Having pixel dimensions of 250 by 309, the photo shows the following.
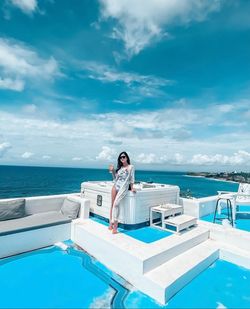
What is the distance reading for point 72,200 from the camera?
4.32 m

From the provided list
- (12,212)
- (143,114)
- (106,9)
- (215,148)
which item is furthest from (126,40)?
(215,148)

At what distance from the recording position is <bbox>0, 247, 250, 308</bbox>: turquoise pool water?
199 cm

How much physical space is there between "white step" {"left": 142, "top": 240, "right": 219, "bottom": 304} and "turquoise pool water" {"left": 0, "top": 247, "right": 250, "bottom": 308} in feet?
0.24

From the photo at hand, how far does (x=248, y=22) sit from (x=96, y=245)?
18.4 ft

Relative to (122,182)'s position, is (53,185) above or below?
below

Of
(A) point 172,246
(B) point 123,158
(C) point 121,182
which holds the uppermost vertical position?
(B) point 123,158

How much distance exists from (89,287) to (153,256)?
35.2 inches

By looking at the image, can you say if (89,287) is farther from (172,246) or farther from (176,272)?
(172,246)

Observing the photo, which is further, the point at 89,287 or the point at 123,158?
the point at 123,158

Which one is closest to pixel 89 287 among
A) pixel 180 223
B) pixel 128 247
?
pixel 128 247

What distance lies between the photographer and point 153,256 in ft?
8.07

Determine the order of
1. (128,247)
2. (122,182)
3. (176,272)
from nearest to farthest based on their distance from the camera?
(176,272)
(128,247)
(122,182)

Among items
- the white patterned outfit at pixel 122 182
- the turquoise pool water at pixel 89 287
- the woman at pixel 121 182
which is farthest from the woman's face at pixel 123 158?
the turquoise pool water at pixel 89 287

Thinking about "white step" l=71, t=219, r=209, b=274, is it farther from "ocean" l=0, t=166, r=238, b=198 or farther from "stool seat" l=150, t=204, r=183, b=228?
"ocean" l=0, t=166, r=238, b=198
